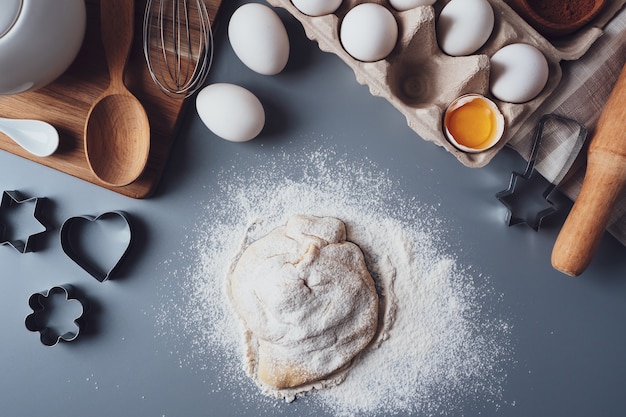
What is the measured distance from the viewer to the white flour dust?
103cm

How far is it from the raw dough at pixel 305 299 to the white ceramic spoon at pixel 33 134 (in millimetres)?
395

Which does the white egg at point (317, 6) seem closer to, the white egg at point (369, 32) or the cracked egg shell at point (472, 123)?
the white egg at point (369, 32)

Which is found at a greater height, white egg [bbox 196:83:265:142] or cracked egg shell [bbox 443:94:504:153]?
cracked egg shell [bbox 443:94:504:153]

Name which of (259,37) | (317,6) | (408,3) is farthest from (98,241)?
(408,3)

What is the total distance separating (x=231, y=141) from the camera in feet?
3.39

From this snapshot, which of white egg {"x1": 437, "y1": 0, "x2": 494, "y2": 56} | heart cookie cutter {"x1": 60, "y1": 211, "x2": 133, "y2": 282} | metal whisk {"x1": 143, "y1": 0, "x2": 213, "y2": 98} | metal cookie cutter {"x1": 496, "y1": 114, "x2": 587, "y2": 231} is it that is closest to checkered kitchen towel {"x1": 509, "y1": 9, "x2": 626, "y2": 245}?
metal cookie cutter {"x1": 496, "y1": 114, "x2": 587, "y2": 231}

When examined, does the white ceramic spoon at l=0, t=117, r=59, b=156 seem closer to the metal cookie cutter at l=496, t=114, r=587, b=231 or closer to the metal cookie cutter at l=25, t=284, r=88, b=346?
the metal cookie cutter at l=25, t=284, r=88, b=346

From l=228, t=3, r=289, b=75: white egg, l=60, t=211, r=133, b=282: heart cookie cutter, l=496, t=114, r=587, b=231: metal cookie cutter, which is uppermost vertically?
l=228, t=3, r=289, b=75: white egg

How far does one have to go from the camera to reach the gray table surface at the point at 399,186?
103 centimetres

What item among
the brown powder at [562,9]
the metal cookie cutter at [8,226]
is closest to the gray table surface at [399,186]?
the metal cookie cutter at [8,226]

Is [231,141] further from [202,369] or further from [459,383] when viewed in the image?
[459,383]

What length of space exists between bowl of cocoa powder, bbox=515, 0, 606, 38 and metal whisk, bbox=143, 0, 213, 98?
0.54 metres

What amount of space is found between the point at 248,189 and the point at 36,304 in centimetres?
46

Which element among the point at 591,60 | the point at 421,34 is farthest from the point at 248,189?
the point at 591,60
